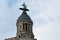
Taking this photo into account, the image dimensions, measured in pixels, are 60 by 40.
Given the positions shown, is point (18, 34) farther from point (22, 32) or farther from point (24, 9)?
point (24, 9)

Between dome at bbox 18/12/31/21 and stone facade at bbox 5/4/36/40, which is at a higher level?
dome at bbox 18/12/31/21

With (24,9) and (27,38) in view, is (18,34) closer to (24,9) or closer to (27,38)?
(27,38)

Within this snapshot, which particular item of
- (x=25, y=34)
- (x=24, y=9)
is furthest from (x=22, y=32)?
(x=24, y=9)

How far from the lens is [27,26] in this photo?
2906 inches

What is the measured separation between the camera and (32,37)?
73750mm

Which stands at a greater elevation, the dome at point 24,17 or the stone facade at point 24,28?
the dome at point 24,17

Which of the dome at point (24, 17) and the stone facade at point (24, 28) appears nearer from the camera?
the stone facade at point (24, 28)

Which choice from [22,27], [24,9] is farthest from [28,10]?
[22,27]

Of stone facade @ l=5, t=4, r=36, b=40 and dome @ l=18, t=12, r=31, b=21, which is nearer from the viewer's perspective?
stone facade @ l=5, t=4, r=36, b=40

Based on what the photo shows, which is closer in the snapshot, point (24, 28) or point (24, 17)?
point (24, 28)

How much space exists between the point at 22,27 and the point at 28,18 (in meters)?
3.09

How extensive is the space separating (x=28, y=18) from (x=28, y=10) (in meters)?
3.15

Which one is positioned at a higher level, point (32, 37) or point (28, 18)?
point (28, 18)

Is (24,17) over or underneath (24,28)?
over
